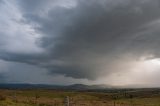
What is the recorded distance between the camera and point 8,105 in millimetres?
38094

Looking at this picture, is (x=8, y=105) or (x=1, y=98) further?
(x=1, y=98)

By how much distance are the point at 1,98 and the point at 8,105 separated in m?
6.40

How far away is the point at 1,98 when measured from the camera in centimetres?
4397
